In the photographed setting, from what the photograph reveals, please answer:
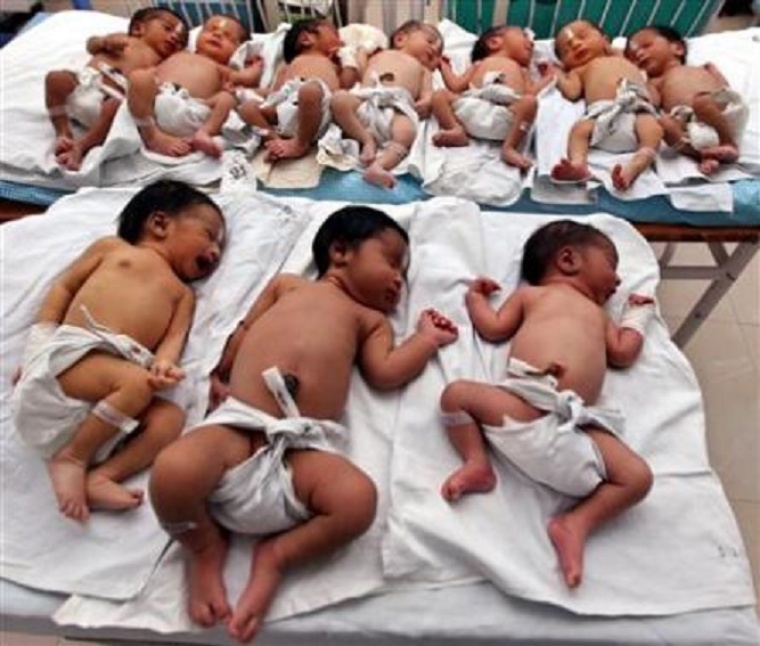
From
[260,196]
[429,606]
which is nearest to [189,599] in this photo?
[429,606]

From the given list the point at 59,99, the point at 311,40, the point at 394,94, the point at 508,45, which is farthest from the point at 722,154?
the point at 59,99

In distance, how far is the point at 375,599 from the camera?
0.79 metres

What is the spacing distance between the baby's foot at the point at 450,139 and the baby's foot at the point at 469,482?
35.9 inches

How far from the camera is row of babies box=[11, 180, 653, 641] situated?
79cm

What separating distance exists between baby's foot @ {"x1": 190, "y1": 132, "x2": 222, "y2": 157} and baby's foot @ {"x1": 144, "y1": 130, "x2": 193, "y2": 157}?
2 cm

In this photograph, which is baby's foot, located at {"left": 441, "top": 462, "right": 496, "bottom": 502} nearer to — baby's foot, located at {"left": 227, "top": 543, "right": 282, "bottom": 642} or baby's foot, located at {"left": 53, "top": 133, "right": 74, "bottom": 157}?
baby's foot, located at {"left": 227, "top": 543, "right": 282, "bottom": 642}

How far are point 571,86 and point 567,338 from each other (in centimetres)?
97

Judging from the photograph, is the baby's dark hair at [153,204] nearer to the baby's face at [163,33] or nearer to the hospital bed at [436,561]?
the hospital bed at [436,561]

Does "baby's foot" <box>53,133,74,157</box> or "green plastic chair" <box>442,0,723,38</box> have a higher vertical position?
"baby's foot" <box>53,133,74,157</box>

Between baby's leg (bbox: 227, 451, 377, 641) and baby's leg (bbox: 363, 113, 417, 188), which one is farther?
baby's leg (bbox: 363, 113, 417, 188)

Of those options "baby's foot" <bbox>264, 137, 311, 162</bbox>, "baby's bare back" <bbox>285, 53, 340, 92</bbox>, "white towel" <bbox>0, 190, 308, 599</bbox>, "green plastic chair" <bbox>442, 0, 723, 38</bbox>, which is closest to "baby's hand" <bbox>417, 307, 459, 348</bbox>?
"white towel" <bbox>0, 190, 308, 599</bbox>

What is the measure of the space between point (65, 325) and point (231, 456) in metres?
0.39

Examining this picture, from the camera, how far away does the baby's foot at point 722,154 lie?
140 cm

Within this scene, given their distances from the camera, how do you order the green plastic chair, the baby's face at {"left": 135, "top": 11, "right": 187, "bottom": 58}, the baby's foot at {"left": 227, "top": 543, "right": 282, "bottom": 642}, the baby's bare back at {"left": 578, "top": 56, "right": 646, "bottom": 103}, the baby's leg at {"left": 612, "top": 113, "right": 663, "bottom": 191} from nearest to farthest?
the baby's foot at {"left": 227, "top": 543, "right": 282, "bottom": 642}
the baby's leg at {"left": 612, "top": 113, "right": 663, "bottom": 191}
the baby's bare back at {"left": 578, "top": 56, "right": 646, "bottom": 103}
the baby's face at {"left": 135, "top": 11, "right": 187, "bottom": 58}
the green plastic chair
